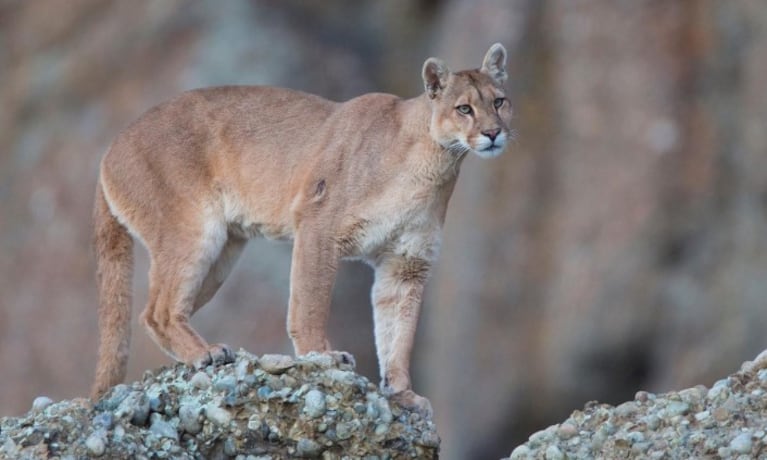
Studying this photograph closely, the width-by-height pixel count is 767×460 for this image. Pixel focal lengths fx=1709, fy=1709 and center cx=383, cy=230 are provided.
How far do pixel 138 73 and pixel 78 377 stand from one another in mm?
2773

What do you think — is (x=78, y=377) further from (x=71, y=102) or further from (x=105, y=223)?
(x=105, y=223)

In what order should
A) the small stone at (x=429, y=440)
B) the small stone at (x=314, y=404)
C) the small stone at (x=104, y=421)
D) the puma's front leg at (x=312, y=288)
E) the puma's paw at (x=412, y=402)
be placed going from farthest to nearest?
1. the puma's front leg at (x=312, y=288)
2. the puma's paw at (x=412, y=402)
3. the small stone at (x=429, y=440)
4. the small stone at (x=314, y=404)
5. the small stone at (x=104, y=421)

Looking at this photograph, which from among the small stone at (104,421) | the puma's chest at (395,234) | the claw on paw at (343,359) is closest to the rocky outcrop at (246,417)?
the small stone at (104,421)

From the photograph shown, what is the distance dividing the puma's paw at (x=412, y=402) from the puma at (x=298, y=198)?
21cm

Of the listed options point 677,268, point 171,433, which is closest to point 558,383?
point 677,268

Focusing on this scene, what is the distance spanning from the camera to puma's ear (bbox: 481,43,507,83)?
29.3 ft

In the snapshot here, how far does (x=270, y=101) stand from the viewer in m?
9.18

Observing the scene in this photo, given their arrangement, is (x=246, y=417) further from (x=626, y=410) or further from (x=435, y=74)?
(x=435, y=74)

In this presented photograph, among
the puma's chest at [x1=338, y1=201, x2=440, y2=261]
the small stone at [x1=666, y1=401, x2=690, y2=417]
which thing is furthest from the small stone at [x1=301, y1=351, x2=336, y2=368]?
the small stone at [x1=666, y1=401, x2=690, y2=417]

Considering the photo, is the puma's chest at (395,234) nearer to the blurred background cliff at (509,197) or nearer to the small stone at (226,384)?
the small stone at (226,384)

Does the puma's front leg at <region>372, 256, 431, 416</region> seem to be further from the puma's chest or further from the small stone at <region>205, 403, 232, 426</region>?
the small stone at <region>205, 403, 232, 426</region>

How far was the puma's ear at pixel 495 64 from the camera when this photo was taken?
893cm

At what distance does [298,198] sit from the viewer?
8.70 m

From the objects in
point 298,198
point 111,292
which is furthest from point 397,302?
point 111,292
